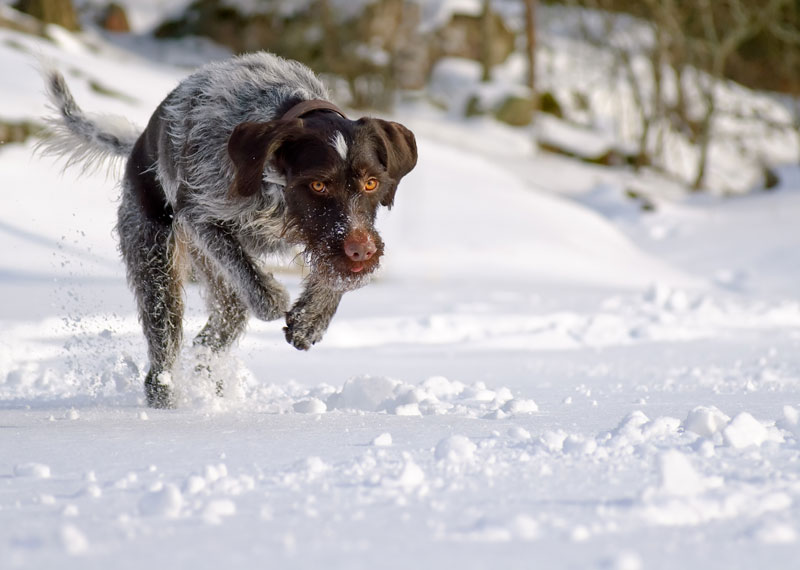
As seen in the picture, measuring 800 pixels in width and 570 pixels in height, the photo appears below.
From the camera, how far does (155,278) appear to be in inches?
188

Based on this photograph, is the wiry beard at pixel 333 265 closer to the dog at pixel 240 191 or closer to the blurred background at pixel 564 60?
the dog at pixel 240 191

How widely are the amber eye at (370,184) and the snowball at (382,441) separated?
120 cm

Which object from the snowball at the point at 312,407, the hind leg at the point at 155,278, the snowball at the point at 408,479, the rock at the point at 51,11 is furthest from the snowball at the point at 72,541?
the rock at the point at 51,11

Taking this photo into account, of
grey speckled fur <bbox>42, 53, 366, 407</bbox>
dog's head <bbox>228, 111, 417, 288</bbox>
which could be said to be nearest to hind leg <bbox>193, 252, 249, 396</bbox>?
grey speckled fur <bbox>42, 53, 366, 407</bbox>

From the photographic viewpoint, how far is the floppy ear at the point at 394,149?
13.0 feet

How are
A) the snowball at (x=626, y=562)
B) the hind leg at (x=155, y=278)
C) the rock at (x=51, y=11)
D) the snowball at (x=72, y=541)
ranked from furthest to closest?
the rock at (x=51, y=11), the hind leg at (x=155, y=278), the snowball at (x=72, y=541), the snowball at (x=626, y=562)

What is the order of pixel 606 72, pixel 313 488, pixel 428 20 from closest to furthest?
1. pixel 313 488
2. pixel 606 72
3. pixel 428 20

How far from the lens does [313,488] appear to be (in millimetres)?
2508

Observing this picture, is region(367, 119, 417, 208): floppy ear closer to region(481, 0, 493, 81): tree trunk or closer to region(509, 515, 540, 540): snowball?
region(509, 515, 540, 540): snowball

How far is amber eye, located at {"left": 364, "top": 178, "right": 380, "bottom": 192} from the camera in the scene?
391cm

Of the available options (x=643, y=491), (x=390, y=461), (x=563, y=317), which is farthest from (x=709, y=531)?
(x=563, y=317)

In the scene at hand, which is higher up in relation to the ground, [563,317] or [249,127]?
[249,127]

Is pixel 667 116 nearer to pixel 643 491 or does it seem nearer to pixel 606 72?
pixel 606 72

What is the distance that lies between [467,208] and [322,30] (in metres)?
11.3
